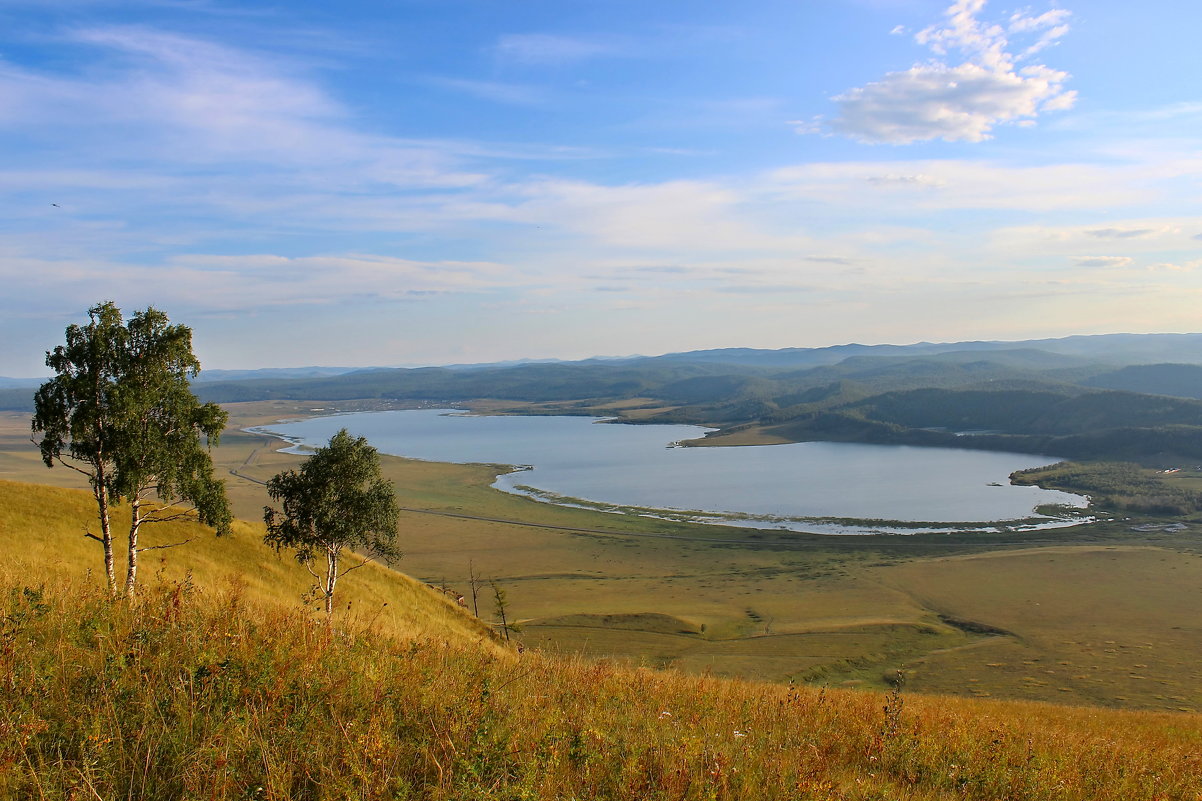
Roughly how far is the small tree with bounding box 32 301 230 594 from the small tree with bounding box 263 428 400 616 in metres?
6.29

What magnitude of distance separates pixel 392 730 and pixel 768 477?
4123 inches

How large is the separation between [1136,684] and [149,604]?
38.3m

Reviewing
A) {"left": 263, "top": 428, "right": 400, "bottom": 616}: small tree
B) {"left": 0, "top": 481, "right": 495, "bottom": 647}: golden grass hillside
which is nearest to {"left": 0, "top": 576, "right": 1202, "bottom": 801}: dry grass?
{"left": 0, "top": 481, "right": 495, "bottom": 647}: golden grass hillside

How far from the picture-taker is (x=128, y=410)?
15055 millimetres

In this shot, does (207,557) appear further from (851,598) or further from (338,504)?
(851,598)

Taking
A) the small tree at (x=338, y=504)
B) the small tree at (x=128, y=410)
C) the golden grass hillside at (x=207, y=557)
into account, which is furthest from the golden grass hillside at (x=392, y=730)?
the small tree at (x=338, y=504)

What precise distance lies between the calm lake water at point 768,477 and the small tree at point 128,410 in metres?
28.5

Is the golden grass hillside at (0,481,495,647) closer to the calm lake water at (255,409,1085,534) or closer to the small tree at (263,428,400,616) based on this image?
the small tree at (263,428,400,616)

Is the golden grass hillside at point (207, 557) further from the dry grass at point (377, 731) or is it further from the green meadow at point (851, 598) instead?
the dry grass at point (377, 731)

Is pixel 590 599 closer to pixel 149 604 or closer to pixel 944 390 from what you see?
pixel 149 604

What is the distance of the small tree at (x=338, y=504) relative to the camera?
22641 millimetres

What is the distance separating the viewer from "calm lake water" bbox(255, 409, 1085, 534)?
77.3 m

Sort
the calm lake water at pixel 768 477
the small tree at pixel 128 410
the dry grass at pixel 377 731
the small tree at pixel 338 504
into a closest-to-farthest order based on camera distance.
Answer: the dry grass at pixel 377 731 < the small tree at pixel 128 410 < the small tree at pixel 338 504 < the calm lake water at pixel 768 477

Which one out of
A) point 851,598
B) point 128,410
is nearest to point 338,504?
point 128,410
